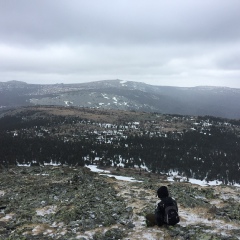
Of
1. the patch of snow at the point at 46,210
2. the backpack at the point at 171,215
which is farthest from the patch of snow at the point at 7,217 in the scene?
the backpack at the point at 171,215

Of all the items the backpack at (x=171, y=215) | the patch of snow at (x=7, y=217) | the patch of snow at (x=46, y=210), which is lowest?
the patch of snow at (x=7, y=217)

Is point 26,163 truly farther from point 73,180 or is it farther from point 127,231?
point 127,231

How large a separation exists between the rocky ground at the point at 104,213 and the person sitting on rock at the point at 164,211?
0.50 m

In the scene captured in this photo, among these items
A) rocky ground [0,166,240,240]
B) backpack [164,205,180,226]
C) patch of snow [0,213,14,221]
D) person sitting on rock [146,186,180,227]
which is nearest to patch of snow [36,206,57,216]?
rocky ground [0,166,240,240]

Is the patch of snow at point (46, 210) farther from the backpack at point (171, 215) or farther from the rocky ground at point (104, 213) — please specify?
the backpack at point (171, 215)

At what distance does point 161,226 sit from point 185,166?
168683 millimetres

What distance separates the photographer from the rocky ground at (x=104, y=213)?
1820 centimetres

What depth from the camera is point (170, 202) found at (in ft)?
55.0

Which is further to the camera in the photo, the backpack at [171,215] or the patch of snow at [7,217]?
the patch of snow at [7,217]

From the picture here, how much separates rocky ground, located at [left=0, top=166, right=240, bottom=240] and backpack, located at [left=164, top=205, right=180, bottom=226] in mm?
592

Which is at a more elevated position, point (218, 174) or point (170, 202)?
point (170, 202)

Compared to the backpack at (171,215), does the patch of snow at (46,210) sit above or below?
below

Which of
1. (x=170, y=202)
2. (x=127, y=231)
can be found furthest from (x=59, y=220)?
(x=170, y=202)

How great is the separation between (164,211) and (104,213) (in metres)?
7.37
